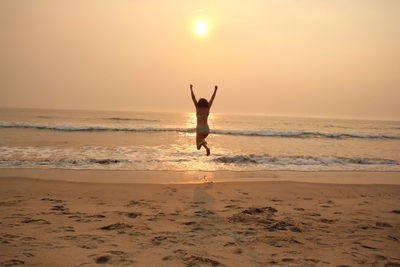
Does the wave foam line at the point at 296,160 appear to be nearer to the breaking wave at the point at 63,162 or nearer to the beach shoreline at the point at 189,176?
the beach shoreline at the point at 189,176

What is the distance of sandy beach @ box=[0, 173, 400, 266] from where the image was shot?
3.97 m

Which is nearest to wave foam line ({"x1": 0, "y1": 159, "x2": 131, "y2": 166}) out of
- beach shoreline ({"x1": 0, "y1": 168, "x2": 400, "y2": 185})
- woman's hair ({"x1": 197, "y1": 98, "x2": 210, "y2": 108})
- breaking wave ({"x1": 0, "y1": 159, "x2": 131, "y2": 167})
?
breaking wave ({"x1": 0, "y1": 159, "x2": 131, "y2": 167})

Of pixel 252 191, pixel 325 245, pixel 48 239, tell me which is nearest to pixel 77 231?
pixel 48 239

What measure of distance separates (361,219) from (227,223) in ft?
8.82

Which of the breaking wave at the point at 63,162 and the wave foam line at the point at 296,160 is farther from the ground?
Answer: the wave foam line at the point at 296,160

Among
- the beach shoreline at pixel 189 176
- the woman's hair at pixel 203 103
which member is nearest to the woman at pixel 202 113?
the woman's hair at pixel 203 103

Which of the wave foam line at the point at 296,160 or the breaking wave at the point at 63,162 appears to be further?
the wave foam line at the point at 296,160

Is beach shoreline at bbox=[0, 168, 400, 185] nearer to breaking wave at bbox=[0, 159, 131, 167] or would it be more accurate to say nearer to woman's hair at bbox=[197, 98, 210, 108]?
breaking wave at bbox=[0, 159, 131, 167]

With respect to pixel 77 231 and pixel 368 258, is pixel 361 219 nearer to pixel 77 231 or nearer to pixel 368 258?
pixel 368 258

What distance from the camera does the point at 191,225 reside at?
17.2ft

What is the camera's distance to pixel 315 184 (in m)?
9.23

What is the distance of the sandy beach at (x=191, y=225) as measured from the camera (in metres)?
3.97

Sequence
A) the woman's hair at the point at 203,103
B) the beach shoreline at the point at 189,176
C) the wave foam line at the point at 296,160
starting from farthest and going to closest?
the wave foam line at the point at 296,160 < the beach shoreline at the point at 189,176 < the woman's hair at the point at 203,103

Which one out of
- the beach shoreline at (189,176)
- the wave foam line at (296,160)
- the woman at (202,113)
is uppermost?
the woman at (202,113)
